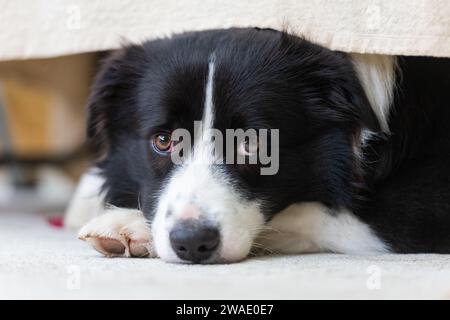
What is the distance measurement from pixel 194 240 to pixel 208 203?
0.10 metres

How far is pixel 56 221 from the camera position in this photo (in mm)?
2922

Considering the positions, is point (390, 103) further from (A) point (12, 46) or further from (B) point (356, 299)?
(A) point (12, 46)

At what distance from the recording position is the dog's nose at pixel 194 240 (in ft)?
5.56

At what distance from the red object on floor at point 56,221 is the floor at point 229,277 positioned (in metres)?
0.89

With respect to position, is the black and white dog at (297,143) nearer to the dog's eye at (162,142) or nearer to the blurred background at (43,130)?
the dog's eye at (162,142)

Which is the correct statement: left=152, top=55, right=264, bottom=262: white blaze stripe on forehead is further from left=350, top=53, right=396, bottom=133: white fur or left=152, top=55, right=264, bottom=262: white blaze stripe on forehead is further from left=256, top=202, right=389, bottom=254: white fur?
left=350, top=53, right=396, bottom=133: white fur

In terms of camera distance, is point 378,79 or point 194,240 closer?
point 194,240

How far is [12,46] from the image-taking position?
2406 millimetres

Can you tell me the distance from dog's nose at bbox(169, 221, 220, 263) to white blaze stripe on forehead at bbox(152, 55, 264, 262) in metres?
0.02

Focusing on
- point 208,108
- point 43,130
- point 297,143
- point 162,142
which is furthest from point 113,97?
point 43,130

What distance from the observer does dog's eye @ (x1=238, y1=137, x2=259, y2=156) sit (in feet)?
6.13

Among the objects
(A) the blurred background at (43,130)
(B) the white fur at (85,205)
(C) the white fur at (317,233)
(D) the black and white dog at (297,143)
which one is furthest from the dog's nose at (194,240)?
(A) the blurred background at (43,130)

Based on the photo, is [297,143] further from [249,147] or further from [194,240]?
[194,240]

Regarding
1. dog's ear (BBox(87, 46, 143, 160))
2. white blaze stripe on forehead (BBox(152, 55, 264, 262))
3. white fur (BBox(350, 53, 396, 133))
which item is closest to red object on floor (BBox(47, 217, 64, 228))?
dog's ear (BBox(87, 46, 143, 160))
